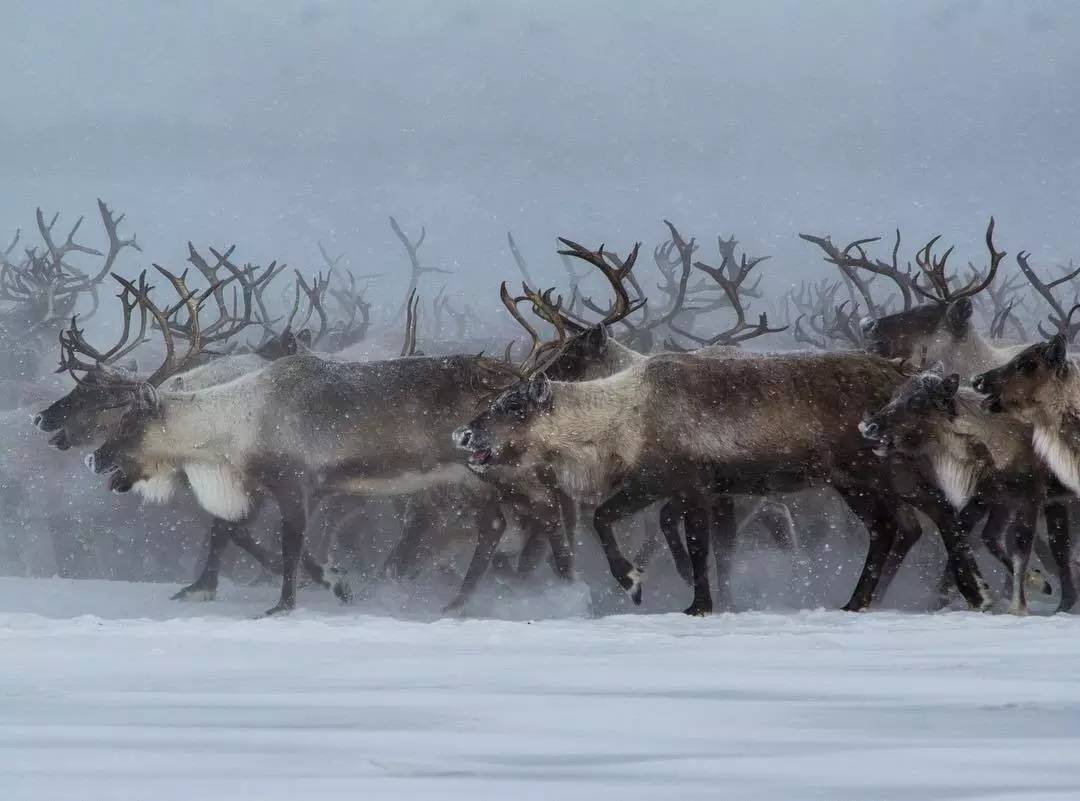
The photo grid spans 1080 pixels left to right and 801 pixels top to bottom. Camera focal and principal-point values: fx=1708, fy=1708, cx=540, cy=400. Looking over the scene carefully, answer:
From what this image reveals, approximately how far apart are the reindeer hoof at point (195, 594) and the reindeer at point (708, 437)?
6.32 ft

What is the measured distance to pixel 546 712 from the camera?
4152 mm

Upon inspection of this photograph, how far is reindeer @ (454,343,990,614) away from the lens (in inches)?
310

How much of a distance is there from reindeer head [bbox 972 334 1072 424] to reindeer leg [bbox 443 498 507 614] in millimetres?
2431

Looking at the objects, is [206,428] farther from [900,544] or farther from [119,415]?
[900,544]

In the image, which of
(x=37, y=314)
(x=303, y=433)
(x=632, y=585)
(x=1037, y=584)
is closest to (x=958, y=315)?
(x=1037, y=584)

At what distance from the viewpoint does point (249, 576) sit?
1082 cm

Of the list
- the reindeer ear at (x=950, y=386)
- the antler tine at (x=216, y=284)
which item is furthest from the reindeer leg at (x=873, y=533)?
the antler tine at (x=216, y=284)

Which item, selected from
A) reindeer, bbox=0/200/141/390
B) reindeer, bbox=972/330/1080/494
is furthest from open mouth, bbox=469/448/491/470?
reindeer, bbox=0/200/141/390

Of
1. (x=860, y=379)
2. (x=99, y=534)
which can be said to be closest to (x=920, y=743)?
(x=860, y=379)

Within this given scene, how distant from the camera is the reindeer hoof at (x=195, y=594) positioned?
906cm

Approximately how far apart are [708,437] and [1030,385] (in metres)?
1.49

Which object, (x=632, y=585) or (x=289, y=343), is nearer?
(x=632, y=585)

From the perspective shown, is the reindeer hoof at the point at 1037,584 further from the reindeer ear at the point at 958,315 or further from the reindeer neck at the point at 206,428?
the reindeer neck at the point at 206,428

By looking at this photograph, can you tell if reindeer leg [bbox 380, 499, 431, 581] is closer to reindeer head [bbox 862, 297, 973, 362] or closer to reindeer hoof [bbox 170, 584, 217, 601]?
reindeer hoof [bbox 170, 584, 217, 601]
